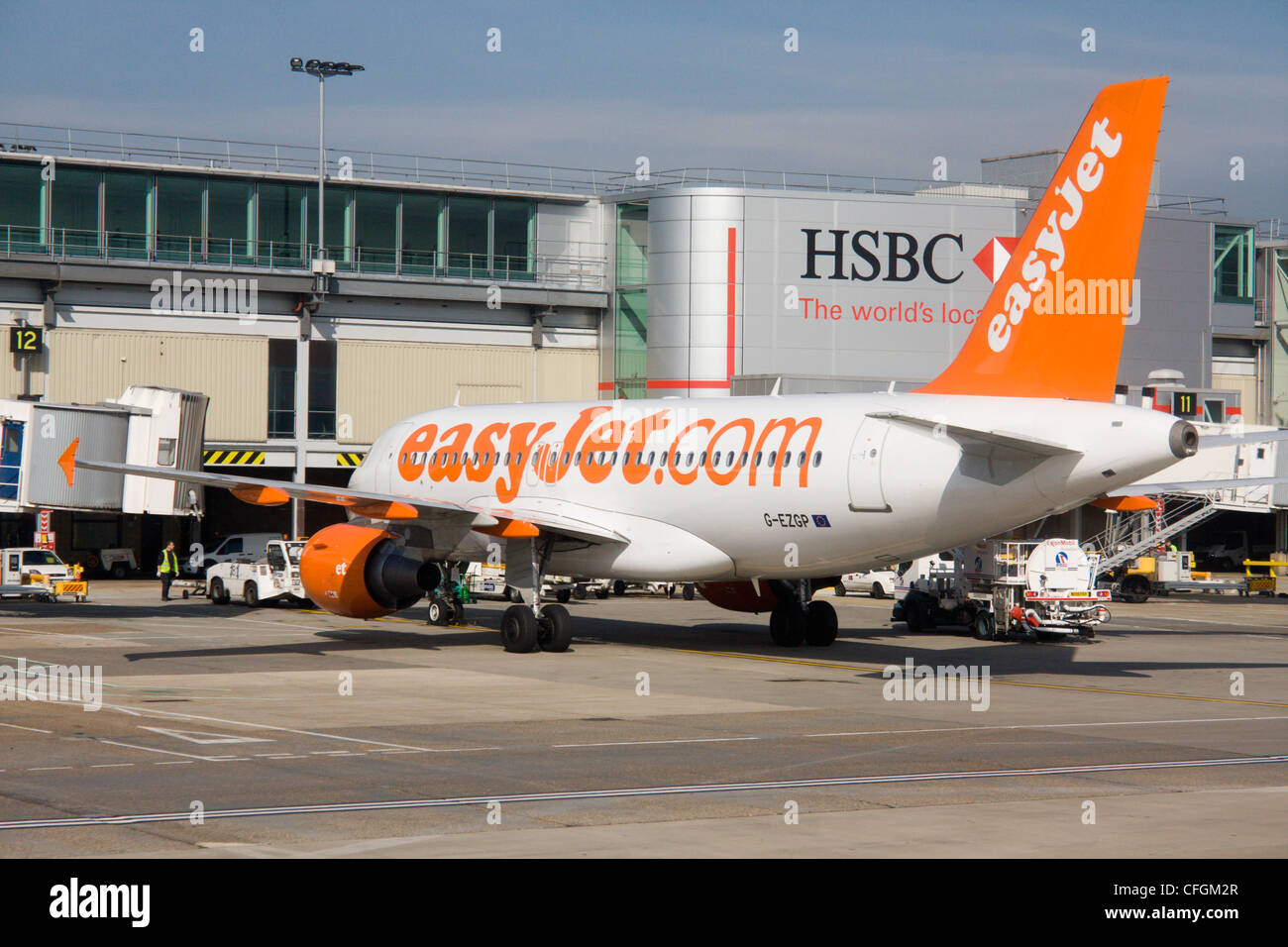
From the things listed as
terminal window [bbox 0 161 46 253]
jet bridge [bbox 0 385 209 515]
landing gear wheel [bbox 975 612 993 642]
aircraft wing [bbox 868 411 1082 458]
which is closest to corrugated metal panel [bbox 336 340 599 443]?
terminal window [bbox 0 161 46 253]

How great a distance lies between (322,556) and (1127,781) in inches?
790

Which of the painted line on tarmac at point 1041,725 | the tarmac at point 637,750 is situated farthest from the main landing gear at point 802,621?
the painted line on tarmac at point 1041,725

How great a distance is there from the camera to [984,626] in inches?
1431

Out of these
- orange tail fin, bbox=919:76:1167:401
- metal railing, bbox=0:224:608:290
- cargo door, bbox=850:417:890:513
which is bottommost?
cargo door, bbox=850:417:890:513

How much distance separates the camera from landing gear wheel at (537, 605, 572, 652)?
102 ft

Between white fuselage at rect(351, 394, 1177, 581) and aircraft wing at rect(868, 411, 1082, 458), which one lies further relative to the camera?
white fuselage at rect(351, 394, 1177, 581)

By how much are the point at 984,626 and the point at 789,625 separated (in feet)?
19.6

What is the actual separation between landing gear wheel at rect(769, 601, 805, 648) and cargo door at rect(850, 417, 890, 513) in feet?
22.4

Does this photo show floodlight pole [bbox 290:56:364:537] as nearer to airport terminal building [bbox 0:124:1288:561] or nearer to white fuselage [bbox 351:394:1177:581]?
airport terminal building [bbox 0:124:1288:561]

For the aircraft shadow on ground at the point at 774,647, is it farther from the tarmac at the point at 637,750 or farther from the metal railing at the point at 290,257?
the metal railing at the point at 290,257

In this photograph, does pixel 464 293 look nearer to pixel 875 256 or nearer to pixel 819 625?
pixel 875 256
